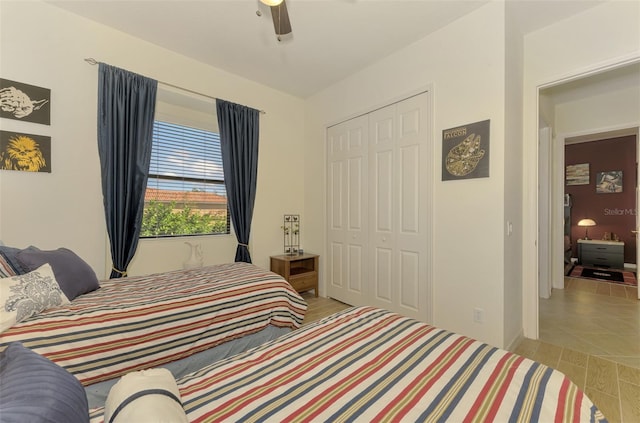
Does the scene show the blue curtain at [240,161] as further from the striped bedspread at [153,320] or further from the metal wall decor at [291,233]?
the striped bedspread at [153,320]

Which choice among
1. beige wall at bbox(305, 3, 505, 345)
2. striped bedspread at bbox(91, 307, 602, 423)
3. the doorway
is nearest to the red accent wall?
the doorway

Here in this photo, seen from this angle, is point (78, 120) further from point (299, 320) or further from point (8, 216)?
point (299, 320)

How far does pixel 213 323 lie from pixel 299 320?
779mm

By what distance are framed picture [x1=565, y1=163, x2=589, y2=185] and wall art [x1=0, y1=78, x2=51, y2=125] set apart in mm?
8777

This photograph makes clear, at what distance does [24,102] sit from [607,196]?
29.8 ft

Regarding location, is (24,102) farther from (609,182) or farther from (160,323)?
(609,182)

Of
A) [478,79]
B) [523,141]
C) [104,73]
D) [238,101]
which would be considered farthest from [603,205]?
[104,73]

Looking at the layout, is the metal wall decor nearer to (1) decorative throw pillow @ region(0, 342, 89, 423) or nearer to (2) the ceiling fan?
(2) the ceiling fan

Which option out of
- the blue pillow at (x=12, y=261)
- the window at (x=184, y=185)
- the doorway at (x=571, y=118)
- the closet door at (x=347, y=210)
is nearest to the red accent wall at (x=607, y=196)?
the doorway at (x=571, y=118)

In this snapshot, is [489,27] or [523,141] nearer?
[489,27]

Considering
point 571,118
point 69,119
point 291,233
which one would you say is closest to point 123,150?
point 69,119

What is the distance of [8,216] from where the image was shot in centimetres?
218

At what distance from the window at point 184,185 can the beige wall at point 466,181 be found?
8.02ft

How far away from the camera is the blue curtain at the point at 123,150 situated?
258 cm
